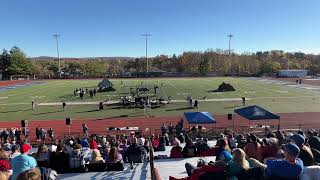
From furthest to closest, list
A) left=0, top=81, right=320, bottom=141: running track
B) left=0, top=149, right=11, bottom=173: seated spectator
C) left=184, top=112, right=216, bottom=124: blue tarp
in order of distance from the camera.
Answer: left=0, top=81, right=320, bottom=141: running track → left=184, top=112, right=216, bottom=124: blue tarp → left=0, top=149, right=11, bottom=173: seated spectator

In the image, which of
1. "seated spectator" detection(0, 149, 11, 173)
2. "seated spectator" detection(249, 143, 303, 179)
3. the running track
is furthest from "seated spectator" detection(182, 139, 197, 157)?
the running track

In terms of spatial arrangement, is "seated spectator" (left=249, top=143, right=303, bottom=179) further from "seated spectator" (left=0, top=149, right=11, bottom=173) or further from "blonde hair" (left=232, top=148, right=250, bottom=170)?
"seated spectator" (left=0, top=149, right=11, bottom=173)

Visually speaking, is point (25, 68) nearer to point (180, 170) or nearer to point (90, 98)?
point (90, 98)

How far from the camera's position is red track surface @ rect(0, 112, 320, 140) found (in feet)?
97.5

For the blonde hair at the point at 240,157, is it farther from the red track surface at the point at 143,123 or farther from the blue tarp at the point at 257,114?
the red track surface at the point at 143,123

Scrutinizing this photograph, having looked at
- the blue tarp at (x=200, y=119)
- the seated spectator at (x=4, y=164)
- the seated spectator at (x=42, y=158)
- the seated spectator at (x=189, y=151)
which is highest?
the seated spectator at (x=4, y=164)

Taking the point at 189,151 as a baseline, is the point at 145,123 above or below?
below

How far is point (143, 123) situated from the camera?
3225 centimetres

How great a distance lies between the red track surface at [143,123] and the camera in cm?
2970

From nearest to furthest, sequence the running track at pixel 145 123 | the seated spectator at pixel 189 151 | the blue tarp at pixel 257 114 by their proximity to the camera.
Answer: the seated spectator at pixel 189 151
the blue tarp at pixel 257 114
the running track at pixel 145 123

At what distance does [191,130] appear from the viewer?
2597 centimetres

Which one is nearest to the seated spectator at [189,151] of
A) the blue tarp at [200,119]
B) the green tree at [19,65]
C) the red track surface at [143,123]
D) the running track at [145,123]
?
the blue tarp at [200,119]

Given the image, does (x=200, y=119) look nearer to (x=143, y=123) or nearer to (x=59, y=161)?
(x=143, y=123)

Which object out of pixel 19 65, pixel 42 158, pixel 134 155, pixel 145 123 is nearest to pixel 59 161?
pixel 42 158
